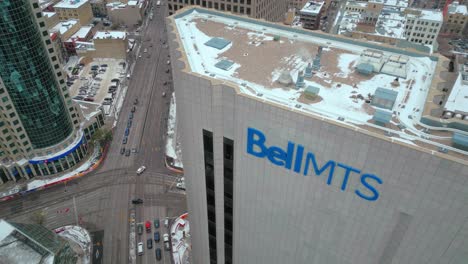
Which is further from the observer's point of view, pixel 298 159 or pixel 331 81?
pixel 331 81

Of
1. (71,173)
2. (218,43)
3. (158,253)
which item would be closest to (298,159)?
(218,43)

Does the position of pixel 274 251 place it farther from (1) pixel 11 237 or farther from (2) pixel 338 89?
(1) pixel 11 237

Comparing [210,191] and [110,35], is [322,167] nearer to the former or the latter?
[210,191]

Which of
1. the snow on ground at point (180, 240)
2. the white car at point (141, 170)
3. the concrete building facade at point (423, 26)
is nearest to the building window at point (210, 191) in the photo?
the snow on ground at point (180, 240)

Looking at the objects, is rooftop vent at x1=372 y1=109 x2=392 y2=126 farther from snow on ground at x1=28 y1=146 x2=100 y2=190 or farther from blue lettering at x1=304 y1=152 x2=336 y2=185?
snow on ground at x1=28 y1=146 x2=100 y2=190

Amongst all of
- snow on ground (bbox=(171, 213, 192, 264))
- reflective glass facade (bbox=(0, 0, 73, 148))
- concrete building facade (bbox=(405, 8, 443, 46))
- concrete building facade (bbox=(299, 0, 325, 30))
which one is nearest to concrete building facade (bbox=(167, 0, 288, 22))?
reflective glass facade (bbox=(0, 0, 73, 148))

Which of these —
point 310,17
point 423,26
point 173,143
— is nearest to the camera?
point 173,143
